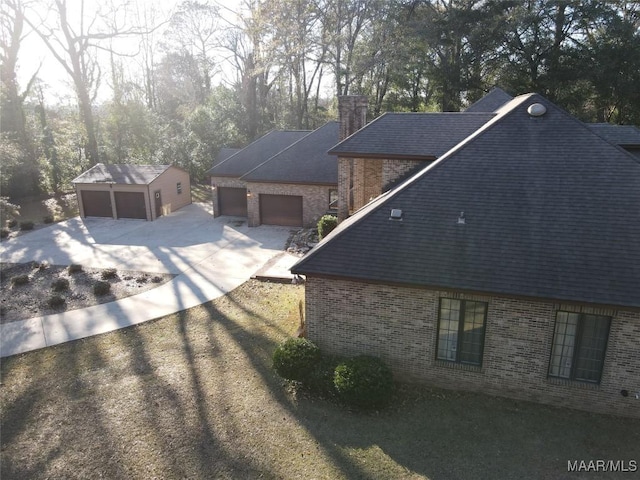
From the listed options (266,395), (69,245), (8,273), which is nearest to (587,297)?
(266,395)

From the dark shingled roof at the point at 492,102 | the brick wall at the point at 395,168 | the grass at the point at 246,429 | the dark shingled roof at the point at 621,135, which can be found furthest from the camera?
the dark shingled roof at the point at 492,102

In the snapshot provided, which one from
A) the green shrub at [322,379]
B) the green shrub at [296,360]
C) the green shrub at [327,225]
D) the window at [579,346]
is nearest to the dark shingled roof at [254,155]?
the green shrub at [327,225]

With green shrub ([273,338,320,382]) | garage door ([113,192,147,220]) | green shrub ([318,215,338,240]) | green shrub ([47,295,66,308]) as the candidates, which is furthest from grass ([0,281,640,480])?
garage door ([113,192,147,220])

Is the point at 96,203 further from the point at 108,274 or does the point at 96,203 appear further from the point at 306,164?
the point at 306,164

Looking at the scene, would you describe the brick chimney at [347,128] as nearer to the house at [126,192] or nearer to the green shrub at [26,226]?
the house at [126,192]

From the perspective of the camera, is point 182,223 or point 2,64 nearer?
point 182,223

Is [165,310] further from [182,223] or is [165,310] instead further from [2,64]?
[2,64]
